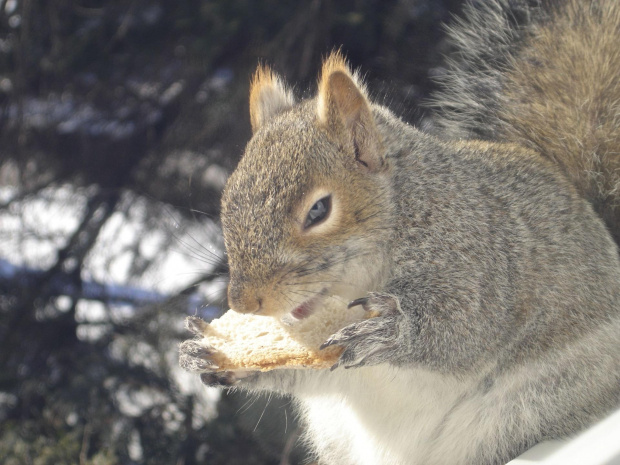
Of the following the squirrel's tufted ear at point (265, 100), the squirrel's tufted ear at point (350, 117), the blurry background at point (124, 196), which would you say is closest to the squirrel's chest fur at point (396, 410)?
the squirrel's tufted ear at point (350, 117)

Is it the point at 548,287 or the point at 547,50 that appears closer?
the point at 548,287

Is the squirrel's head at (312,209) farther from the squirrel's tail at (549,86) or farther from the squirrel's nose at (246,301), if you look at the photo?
the squirrel's tail at (549,86)

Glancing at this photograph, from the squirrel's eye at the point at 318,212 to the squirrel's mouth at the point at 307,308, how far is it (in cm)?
8

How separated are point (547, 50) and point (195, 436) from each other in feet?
3.70

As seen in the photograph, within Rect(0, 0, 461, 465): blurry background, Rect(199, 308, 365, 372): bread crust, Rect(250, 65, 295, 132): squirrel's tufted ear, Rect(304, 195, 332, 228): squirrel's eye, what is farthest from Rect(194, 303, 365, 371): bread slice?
Rect(0, 0, 461, 465): blurry background

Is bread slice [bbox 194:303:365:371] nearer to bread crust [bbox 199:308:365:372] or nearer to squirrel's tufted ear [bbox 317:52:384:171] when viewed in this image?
bread crust [bbox 199:308:365:372]

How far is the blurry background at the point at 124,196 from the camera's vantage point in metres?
1.44

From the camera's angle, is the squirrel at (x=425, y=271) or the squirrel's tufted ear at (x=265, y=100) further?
the squirrel's tufted ear at (x=265, y=100)

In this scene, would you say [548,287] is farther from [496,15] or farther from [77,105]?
Result: [77,105]

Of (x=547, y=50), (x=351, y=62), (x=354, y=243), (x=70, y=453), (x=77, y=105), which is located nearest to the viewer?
(x=354, y=243)

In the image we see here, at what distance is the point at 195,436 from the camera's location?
5.13 feet

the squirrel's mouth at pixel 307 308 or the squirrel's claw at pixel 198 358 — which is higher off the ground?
the squirrel's mouth at pixel 307 308

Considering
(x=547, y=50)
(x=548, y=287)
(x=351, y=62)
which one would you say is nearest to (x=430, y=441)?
(x=548, y=287)

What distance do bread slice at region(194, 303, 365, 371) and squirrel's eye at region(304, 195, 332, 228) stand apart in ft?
0.34
